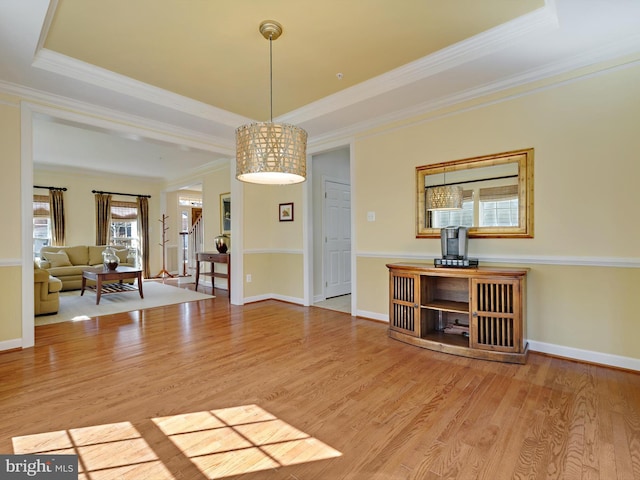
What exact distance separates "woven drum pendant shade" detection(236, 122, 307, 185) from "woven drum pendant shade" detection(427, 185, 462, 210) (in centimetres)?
169

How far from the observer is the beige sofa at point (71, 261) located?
19.7ft

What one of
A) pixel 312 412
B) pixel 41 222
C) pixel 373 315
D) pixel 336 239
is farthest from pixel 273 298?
pixel 41 222

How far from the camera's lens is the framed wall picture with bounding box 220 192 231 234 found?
6.33 metres

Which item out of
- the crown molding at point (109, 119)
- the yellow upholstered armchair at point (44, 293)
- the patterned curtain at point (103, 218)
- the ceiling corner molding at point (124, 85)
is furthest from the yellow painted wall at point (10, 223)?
the patterned curtain at point (103, 218)

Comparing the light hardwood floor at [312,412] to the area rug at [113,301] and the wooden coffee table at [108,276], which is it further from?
the wooden coffee table at [108,276]

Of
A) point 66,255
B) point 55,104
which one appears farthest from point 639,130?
point 66,255

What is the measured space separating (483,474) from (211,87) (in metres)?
3.73

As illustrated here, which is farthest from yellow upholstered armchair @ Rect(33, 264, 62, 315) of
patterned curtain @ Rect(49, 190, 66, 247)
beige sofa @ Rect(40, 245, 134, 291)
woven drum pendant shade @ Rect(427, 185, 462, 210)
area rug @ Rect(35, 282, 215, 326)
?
woven drum pendant shade @ Rect(427, 185, 462, 210)

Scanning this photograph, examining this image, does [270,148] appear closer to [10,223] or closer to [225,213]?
[10,223]

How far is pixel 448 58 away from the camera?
269cm

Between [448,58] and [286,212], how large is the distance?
316cm

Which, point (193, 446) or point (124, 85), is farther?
point (124, 85)

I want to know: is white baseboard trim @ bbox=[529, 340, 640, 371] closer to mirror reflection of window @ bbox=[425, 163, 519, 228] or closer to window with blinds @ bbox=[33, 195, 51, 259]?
mirror reflection of window @ bbox=[425, 163, 519, 228]

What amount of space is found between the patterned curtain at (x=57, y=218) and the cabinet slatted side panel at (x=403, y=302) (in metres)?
7.47
